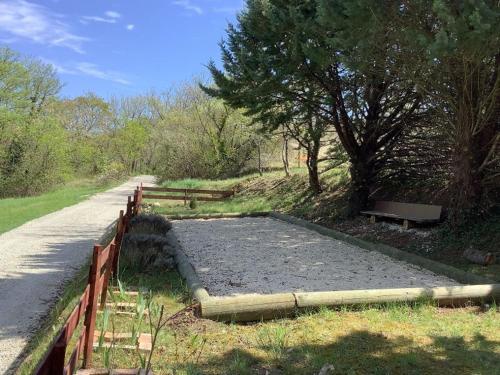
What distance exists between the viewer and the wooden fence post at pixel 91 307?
3322mm

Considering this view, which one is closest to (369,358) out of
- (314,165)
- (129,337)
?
(129,337)

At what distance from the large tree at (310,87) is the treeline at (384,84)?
0.03 metres

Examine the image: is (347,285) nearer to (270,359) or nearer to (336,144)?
(270,359)

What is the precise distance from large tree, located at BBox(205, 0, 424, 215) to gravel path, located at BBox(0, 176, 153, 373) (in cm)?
567

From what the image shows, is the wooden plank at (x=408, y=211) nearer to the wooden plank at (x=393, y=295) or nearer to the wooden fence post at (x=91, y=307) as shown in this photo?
the wooden plank at (x=393, y=295)

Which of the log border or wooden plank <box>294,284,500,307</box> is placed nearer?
the log border

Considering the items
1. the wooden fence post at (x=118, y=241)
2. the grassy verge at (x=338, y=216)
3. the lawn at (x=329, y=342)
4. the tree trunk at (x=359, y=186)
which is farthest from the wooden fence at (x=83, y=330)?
the tree trunk at (x=359, y=186)

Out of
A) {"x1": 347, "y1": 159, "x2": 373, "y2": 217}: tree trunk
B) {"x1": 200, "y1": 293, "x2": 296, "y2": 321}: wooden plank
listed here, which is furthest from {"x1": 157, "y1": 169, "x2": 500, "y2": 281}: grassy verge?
{"x1": 200, "y1": 293, "x2": 296, "y2": 321}: wooden plank

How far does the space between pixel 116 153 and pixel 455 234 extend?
5058 centimetres

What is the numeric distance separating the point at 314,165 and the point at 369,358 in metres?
12.8

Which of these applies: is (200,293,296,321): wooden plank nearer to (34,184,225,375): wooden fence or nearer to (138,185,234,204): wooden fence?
(34,184,225,375): wooden fence

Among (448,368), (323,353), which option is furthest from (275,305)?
(448,368)

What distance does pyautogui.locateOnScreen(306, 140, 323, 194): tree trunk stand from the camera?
16.4 metres

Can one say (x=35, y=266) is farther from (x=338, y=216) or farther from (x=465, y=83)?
(x=338, y=216)
